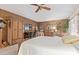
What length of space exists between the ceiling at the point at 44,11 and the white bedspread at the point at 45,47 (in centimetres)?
36

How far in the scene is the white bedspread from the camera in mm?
2422

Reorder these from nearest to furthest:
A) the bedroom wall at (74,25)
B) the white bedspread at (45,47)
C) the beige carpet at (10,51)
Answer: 1. the white bedspread at (45,47)
2. the beige carpet at (10,51)
3. the bedroom wall at (74,25)

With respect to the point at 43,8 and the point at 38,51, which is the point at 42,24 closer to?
the point at 43,8

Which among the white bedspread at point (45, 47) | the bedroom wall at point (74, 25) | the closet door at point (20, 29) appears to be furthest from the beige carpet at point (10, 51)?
the bedroom wall at point (74, 25)

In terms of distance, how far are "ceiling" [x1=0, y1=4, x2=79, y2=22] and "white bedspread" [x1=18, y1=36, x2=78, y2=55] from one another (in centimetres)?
36

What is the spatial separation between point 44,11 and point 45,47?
638 millimetres

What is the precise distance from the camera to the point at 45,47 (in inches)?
96.8

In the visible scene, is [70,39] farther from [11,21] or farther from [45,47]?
[11,21]

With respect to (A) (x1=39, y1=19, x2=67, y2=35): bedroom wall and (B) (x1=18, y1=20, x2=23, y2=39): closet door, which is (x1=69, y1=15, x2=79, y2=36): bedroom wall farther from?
(B) (x1=18, y1=20, x2=23, y2=39): closet door

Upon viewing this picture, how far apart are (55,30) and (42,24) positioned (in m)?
0.25

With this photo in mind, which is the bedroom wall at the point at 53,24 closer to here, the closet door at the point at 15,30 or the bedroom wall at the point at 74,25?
the bedroom wall at the point at 74,25

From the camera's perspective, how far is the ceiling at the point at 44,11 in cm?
254

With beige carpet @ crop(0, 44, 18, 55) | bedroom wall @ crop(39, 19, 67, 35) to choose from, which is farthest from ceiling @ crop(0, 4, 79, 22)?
beige carpet @ crop(0, 44, 18, 55)
